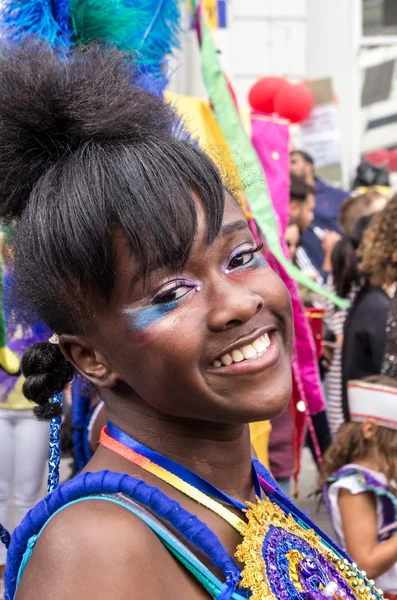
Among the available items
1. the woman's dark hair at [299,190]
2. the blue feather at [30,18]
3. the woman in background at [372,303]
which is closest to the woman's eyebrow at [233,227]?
the blue feather at [30,18]

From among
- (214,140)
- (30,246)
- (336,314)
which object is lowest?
(336,314)

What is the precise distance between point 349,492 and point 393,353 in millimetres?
702

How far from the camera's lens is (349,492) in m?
2.88

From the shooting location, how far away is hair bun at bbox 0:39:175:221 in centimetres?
133

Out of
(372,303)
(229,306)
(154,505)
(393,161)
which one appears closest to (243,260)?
(229,306)

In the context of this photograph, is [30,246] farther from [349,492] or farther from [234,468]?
[349,492]

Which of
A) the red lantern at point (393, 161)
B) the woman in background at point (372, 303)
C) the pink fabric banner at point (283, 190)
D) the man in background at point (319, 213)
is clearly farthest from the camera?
the red lantern at point (393, 161)

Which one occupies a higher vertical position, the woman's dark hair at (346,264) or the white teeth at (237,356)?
the white teeth at (237,356)

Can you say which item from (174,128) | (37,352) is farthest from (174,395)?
(174,128)

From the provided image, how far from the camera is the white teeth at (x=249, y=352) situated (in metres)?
1.27

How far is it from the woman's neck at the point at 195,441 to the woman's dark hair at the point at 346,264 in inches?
110

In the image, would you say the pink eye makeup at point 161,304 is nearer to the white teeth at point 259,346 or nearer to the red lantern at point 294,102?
the white teeth at point 259,346

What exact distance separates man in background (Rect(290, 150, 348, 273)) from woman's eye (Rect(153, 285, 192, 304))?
167 inches

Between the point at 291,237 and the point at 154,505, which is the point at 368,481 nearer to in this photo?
the point at 154,505
